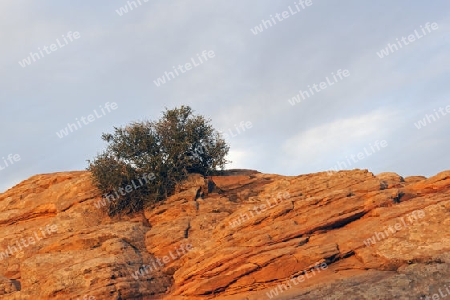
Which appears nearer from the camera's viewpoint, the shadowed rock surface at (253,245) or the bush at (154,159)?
the shadowed rock surface at (253,245)

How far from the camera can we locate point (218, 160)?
32594 mm

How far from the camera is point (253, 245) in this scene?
19922mm

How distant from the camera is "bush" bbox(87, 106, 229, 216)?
92.8 feet

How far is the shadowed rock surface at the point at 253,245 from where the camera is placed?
682 inches

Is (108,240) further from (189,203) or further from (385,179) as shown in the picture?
(385,179)

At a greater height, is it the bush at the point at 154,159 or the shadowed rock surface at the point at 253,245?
the bush at the point at 154,159

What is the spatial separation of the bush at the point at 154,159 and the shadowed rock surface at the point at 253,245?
111cm

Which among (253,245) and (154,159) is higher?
(154,159)

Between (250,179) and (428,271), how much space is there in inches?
643

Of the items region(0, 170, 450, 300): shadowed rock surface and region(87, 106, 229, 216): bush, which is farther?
region(87, 106, 229, 216): bush

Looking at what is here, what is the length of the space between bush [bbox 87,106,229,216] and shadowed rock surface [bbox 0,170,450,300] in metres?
1.11

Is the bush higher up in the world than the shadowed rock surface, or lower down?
higher up

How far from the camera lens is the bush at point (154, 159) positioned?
28.3 meters

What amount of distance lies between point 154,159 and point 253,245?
11.7 metres
